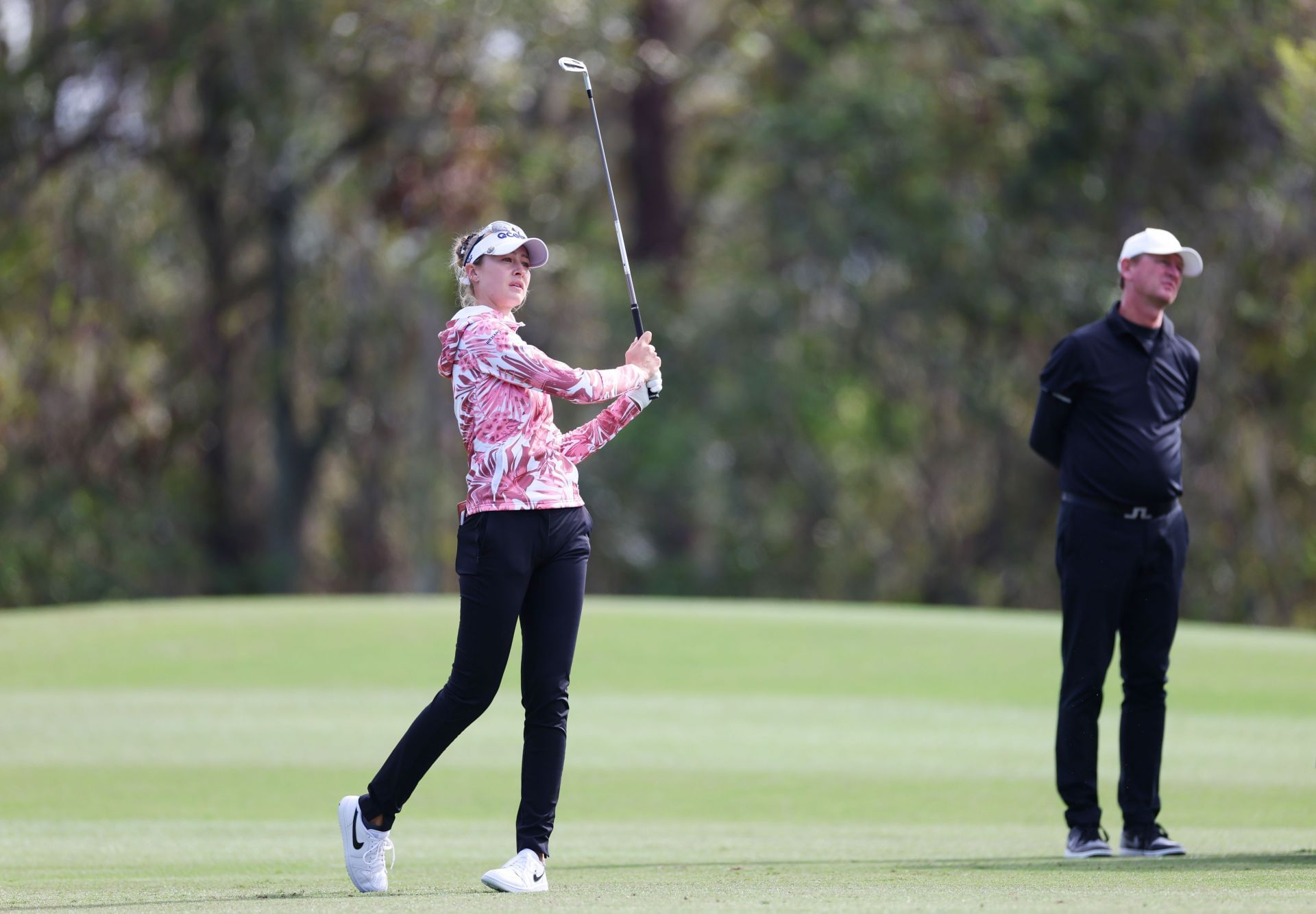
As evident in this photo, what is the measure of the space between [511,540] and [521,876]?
93cm

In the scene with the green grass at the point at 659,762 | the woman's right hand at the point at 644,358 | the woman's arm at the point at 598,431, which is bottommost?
the green grass at the point at 659,762

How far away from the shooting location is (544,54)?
2458cm

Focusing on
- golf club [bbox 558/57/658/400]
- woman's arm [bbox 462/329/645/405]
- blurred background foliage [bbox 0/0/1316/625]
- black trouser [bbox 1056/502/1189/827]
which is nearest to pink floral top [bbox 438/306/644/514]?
woman's arm [bbox 462/329/645/405]

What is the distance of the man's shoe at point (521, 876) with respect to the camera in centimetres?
523

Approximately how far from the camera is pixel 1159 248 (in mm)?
6750

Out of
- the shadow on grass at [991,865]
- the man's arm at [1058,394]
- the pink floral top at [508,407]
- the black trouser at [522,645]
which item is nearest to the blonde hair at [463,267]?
the pink floral top at [508,407]

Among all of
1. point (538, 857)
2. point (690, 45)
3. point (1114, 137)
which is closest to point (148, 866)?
point (538, 857)

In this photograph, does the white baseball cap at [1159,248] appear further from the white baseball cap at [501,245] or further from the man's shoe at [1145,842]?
the white baseball cap at [501,245]

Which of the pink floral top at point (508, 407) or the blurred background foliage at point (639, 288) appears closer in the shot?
the pink floral top at point (508, 407)

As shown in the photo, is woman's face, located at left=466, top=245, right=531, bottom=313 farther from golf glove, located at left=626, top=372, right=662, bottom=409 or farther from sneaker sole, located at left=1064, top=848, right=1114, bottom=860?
sneaker sole, located at left=1064, top=848, right=1114, bottom=860

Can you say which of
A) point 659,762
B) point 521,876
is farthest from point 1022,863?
point 659,762

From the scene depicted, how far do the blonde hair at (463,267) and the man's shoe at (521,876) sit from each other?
160 cm

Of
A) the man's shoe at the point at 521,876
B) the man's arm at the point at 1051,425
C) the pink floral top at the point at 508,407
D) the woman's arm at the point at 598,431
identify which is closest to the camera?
the man's shoe at the point at 521,876

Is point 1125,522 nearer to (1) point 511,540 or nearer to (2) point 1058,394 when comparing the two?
(2) point 1058,394
